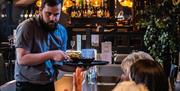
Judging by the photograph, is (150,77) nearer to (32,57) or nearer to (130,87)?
(130,87)

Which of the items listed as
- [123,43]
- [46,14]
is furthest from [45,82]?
[123,43]

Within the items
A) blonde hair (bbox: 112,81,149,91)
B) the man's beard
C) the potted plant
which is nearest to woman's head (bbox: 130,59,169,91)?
blonde hair (bbox: 112,81,149,91)

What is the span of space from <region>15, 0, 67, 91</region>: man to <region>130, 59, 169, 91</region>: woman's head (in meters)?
0.72

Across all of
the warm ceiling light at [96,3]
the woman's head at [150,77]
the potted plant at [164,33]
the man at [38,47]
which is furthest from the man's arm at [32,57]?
the warm ceiling light at [96,3]

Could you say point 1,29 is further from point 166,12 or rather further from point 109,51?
point 109,51

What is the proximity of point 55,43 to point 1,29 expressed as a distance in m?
10.7

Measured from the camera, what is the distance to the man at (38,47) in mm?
2711

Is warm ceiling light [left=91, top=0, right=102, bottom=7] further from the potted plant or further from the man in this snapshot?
the man

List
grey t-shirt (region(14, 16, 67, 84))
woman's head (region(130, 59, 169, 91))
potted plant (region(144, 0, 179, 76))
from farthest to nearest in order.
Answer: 1. potted plant (region(144, 0, 179, 76))
2. grey t-shirt (region(14, 16, 67, 84))
3. woman's head (region(130, 59, 169, 91))

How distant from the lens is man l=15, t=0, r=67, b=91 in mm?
2711

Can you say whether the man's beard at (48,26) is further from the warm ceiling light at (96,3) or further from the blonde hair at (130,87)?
the warm ceiling light at (96,3)

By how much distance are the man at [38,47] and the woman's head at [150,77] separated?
721mm

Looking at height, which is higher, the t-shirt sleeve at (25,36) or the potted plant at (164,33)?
the t-shirt sleeve at (25,36)

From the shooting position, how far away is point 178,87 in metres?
3.66
